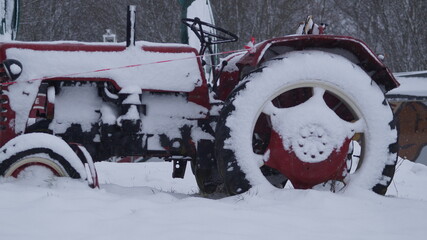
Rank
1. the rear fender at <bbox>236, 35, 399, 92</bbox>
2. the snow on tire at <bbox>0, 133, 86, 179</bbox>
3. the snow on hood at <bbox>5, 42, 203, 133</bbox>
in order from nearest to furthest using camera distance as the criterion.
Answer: the snow on tire at <bbox>0, 133, 86, 179</bbox> < the rear fender at <bbox>236, 35, 399, 92</bbox> < the snow on hood at <bbox>5, 42, 203, 133</bbox>

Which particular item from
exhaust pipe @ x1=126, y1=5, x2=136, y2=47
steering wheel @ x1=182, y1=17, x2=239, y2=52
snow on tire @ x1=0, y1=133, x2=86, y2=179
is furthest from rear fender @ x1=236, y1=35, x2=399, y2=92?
snow on tire @ x1=0, y1=133, x2=86, y2=179

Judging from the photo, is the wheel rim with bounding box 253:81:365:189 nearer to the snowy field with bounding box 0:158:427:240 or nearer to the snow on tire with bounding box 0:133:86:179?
the snowy field with bounding box 0:158:427:240

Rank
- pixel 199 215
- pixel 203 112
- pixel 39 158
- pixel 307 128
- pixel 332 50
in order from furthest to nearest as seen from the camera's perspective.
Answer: pixel 203 112 < pixel 332 50 < pixel 307 128 < pixel 39 158 < pixel 199 215

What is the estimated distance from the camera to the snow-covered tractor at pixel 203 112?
2.64m

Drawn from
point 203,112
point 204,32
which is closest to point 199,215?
point 203,112

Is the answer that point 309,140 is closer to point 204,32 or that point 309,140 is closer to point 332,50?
point 332,50

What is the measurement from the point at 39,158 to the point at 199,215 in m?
0.96

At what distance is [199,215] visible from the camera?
214 cm

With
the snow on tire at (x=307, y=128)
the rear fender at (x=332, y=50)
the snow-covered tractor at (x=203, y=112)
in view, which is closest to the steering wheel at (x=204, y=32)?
the snow-covered tractor at (x=203, y=112)

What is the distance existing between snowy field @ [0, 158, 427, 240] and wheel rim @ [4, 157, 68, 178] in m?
0.04

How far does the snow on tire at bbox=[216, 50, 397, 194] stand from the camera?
2637mm

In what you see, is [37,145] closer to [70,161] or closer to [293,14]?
[70,161]

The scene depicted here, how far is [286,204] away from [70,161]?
3.69 ft

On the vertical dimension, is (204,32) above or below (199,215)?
above
